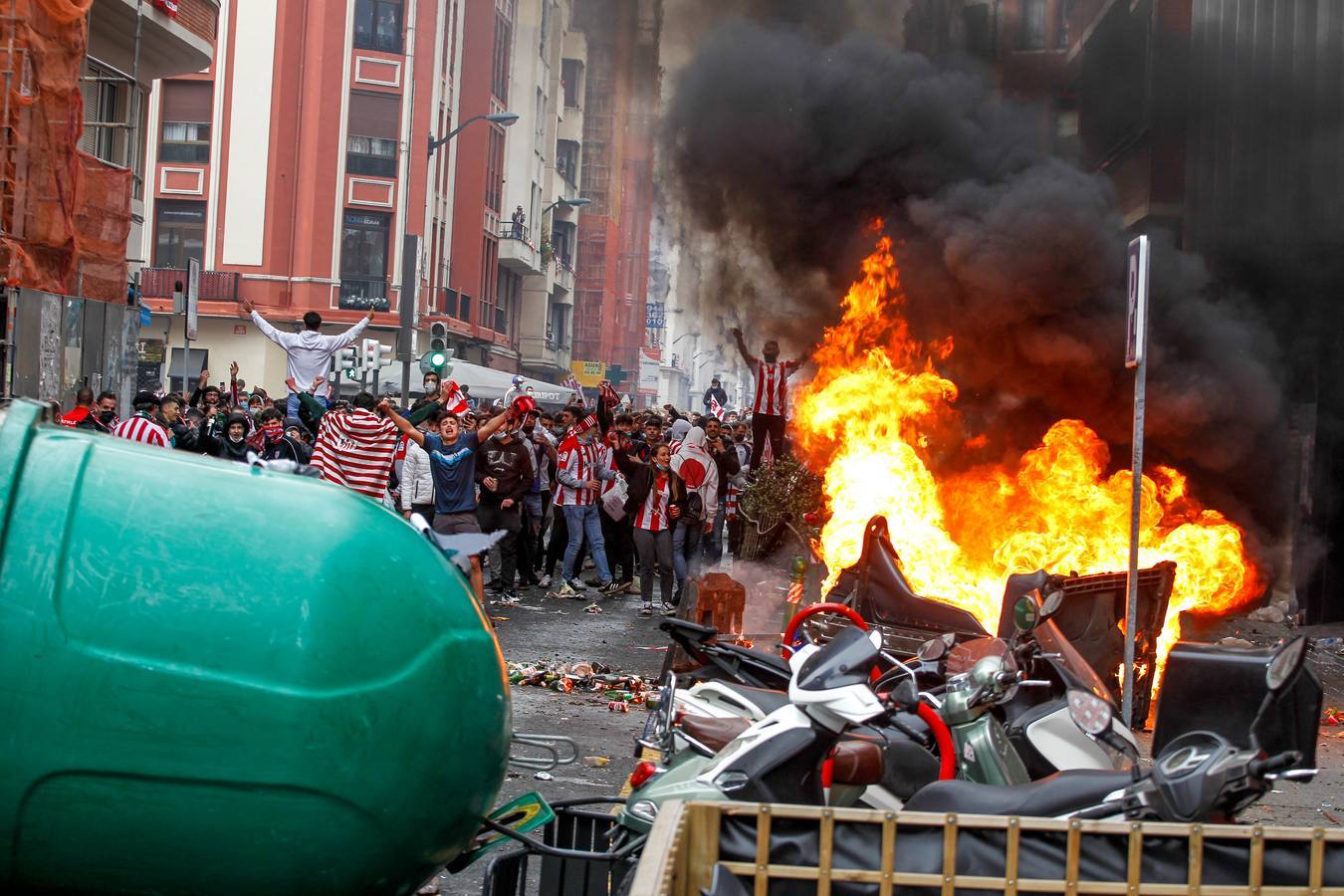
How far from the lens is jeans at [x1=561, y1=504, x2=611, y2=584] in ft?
48.1

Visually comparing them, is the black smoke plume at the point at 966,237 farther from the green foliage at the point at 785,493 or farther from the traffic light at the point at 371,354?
the traffic light at the point at 371,354

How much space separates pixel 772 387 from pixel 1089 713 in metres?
13.3

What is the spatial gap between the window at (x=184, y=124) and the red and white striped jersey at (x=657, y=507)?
92.4ft

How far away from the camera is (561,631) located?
1208cm

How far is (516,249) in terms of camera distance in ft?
167

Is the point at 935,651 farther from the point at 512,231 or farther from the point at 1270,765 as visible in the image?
the point at 512,231

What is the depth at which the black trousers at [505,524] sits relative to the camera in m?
13.7

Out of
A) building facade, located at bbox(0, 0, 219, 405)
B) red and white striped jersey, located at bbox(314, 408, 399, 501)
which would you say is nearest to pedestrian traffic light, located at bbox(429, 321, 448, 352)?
building facade, located at bbox(0, 0, 219, 405)

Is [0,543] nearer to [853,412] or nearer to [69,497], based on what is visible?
[69,497]

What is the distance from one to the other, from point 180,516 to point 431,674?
2.13ft

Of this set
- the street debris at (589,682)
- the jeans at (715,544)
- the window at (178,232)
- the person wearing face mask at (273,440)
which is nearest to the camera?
the street debris at (589,682)

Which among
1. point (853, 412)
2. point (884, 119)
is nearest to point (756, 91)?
point (884, 119)

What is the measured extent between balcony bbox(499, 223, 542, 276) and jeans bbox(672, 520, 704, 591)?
37.7 m

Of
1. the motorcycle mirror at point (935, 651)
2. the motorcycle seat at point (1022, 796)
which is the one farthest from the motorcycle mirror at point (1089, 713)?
the motorcycle mirror at point (935, 651)
